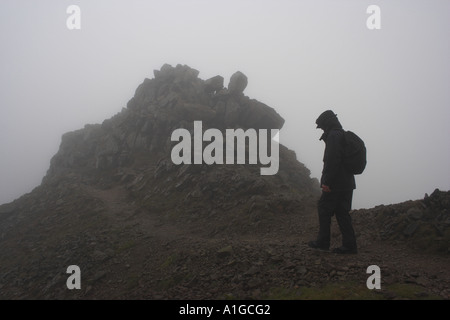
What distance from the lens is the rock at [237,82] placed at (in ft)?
120

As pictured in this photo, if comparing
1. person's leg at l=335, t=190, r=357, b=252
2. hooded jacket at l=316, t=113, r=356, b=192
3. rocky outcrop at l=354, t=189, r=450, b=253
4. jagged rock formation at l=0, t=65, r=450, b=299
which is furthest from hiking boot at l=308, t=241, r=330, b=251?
rocky outcrop at l=354, t=189, r=450, b=253

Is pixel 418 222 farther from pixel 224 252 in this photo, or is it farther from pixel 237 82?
pixel 237 82

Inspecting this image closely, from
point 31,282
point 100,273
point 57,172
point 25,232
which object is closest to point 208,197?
point 100,273

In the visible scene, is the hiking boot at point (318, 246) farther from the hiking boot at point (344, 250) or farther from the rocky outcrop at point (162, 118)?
the rocky outcrop at point (162, 118)

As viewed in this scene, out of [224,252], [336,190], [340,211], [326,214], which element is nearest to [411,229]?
[340,211]

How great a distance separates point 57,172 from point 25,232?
1554 cm

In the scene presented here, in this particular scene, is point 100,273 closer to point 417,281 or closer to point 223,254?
point 223,254

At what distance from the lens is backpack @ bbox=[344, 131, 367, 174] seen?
9359 millimetres

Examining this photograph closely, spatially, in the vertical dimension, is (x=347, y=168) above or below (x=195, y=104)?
below

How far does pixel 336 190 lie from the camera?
31.3ft

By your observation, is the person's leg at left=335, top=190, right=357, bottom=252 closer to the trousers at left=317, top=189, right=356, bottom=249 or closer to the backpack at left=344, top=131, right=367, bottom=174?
the trousers at left=317, top=189, right=356, bottom=249

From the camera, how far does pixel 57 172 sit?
37531mm
